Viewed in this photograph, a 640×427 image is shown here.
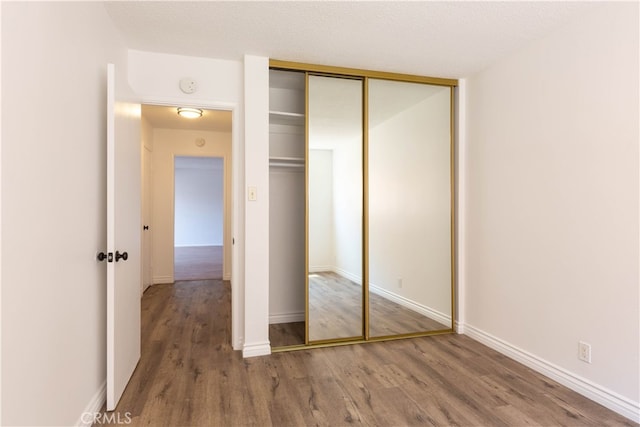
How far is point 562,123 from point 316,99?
185 centimetres

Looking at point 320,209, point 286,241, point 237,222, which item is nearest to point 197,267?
point 286,241

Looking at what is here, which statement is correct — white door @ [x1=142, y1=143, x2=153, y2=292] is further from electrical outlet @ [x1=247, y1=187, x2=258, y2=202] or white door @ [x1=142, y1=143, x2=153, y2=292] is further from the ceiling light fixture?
electrical outlet @ [x1=247, y1=187, x2=258, y2=202]

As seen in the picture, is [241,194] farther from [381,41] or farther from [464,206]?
[464,206]

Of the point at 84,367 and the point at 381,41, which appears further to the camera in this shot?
the point at 381,41

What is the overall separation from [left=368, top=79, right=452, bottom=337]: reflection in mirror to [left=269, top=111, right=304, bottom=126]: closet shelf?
815 millimetres

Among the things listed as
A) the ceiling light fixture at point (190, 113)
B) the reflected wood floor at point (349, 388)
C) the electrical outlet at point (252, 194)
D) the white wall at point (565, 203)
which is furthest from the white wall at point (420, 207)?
the ceiling light fixture at point (190, 113)

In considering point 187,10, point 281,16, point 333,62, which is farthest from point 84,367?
point 333,62

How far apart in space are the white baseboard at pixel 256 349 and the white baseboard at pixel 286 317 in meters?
0.69

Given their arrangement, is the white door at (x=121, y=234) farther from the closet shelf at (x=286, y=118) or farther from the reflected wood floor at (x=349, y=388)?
the closet shelf at (x=286, y=118)

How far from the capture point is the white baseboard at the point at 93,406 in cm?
181

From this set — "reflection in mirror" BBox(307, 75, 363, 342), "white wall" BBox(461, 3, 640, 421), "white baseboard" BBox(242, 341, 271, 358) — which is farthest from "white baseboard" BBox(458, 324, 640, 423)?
"white baseboard" BBox(242, 341, 271, 358)

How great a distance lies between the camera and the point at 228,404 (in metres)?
2.12

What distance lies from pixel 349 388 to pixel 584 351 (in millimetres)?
1518

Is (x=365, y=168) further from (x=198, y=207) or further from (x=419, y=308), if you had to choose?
(x=198, y=207)
